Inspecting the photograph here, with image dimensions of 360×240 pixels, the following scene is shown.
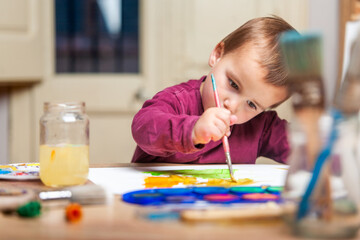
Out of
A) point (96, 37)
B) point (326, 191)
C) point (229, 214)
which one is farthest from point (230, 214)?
point (96, 37)

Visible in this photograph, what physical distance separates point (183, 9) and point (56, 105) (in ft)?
6.09

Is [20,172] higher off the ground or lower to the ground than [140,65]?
lower

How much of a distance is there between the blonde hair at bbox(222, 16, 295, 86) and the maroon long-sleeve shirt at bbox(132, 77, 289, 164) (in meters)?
0.16

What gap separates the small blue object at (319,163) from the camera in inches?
19.8

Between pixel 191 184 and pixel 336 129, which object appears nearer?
pixel 336 129

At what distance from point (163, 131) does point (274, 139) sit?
1.59 feet

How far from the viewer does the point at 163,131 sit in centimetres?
104

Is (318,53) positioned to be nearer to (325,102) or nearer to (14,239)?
(325,102)

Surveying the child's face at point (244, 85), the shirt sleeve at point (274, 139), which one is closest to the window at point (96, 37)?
the shirt sleeve at point (274, 139)

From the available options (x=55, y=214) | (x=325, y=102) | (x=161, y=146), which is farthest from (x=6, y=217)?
(x=161, y=146)

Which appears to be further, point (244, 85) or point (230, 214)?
point (244, 85)

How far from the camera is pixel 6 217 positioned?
1.97 ft

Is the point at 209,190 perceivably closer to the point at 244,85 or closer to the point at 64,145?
the point at 64,145

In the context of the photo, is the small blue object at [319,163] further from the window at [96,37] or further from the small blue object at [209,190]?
the window at [96,37]
